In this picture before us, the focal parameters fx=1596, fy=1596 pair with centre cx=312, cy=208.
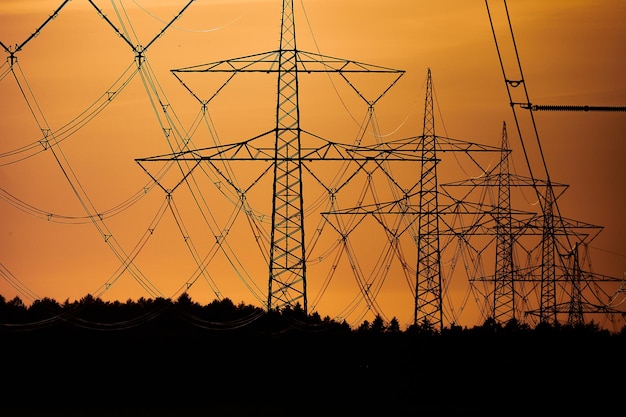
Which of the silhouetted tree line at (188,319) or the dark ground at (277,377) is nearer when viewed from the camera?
the dark ground at (277,377)

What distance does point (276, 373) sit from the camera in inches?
3428

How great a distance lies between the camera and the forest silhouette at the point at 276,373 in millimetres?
77750

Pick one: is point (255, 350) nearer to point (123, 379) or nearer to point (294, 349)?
point (294, 349)

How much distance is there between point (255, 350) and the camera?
88438 millimetres

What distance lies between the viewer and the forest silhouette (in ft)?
255

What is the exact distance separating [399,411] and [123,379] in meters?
17.4

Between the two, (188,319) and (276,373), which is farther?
(188,319)

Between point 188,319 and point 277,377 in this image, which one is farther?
point 188,319

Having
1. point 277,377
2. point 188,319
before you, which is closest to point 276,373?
point 277,377

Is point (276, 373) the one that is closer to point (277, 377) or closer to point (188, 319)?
point (277, 377)

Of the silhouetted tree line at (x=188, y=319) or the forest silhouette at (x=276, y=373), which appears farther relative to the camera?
the silhouetted tree line at (x=188, y=319)

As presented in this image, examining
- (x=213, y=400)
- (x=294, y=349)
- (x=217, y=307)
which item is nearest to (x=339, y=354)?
(x=294, y=349)

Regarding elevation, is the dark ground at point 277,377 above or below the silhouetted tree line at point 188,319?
below

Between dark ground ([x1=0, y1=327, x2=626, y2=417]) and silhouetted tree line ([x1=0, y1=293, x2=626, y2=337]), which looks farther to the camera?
silhouetted tree line ([x1=0, y1=293, x2=626, y2=337])
